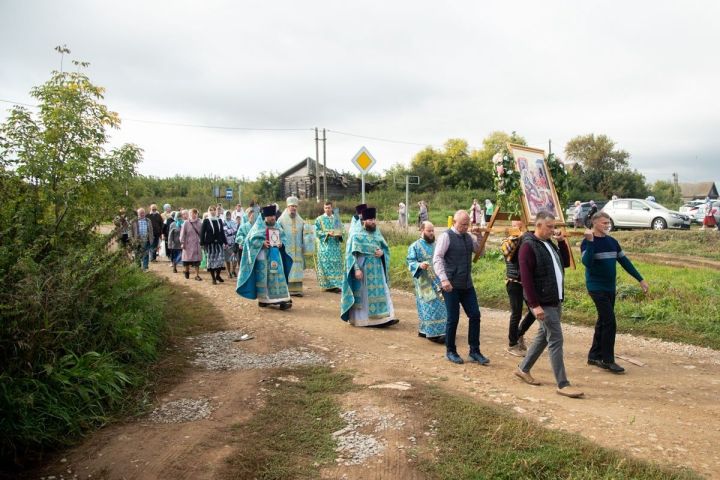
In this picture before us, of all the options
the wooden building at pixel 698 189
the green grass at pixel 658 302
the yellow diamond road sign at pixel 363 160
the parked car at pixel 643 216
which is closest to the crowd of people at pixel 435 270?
the yellow diamond road sign at pixel 363 160

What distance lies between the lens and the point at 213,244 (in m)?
13.5

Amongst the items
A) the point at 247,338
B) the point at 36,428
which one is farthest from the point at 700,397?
the point at 36,428

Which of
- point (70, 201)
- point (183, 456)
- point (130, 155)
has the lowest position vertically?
point (183, 456)

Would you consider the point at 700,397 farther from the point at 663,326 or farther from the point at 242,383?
the point at 242,383

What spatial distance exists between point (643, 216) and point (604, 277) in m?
19.6

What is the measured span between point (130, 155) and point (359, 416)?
4.65m

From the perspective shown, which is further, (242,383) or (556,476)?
(242,383)

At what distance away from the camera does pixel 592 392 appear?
585 cm

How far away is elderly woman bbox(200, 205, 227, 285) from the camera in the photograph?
13.4m

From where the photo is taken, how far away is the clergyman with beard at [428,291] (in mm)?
7969

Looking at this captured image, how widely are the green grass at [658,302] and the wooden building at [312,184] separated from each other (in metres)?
38.1

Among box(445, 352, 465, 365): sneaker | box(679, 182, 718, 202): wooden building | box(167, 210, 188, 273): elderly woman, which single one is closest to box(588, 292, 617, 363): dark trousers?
box(445, 352, 465, 365): sneaker

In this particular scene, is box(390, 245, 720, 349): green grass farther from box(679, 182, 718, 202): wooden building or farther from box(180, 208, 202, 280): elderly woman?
box(679, 182, 718, 202): wooden building

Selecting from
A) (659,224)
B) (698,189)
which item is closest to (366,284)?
(659,224)
